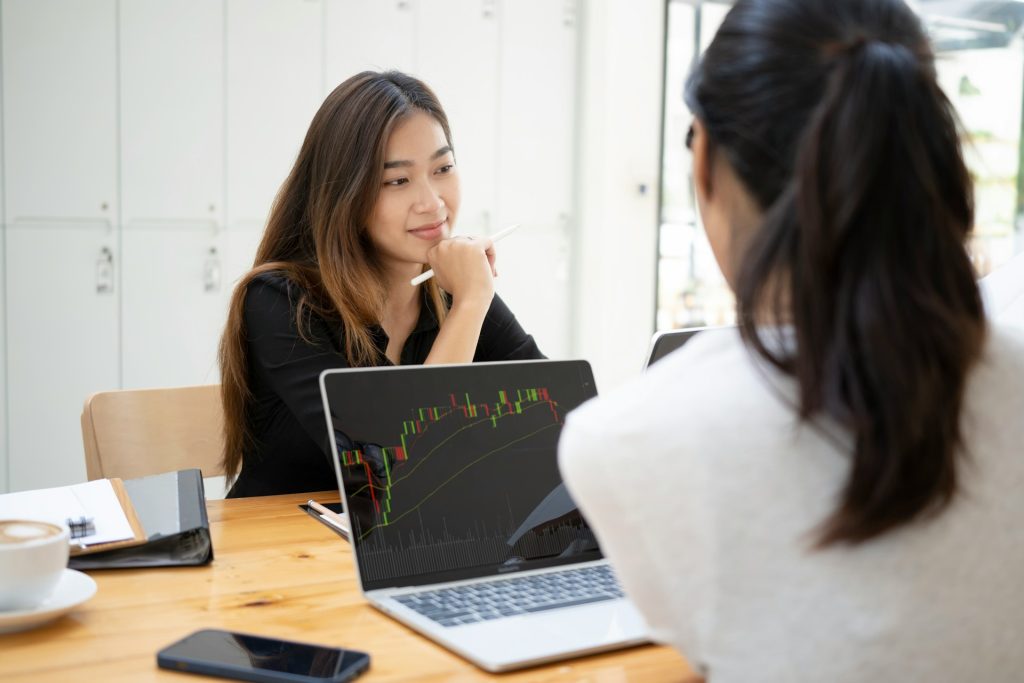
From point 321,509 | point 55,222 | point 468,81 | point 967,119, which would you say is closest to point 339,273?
point 321,509

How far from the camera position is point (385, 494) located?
1.04 meters

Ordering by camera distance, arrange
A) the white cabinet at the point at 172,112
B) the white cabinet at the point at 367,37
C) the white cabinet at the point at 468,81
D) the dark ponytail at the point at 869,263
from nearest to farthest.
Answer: the dark ponytail at the point at 869,263, the white cabinet at the point at 172,112, the white cabinet at the point at 367,37, the white cabinet at the point at 468,81

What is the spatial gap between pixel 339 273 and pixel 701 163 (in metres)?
1.06

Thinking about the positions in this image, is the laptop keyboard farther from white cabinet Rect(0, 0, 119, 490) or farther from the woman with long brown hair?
white cabinet Rect(0, 0, 119, 490)

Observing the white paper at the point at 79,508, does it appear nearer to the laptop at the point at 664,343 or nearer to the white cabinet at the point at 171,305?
the laptop at the point at 664,343

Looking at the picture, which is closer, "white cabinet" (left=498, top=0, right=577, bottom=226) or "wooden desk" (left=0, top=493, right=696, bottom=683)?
"wooden desk" (left=0, top=493, right=696, bottom=683)

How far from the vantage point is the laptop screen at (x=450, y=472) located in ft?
3.32

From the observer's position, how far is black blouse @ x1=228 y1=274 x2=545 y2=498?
1.60m

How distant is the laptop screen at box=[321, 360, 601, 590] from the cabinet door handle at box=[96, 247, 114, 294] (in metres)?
2.70

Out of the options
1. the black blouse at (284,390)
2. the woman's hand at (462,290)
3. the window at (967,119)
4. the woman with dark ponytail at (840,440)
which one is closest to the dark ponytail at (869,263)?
the woman with dark ponytail at (840,440)

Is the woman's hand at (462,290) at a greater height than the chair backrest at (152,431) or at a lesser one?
greater

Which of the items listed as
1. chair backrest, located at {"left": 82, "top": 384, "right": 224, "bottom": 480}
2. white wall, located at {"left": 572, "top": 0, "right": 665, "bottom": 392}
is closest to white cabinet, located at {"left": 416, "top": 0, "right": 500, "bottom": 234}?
white wall, located at {"left": 572, "top": 0, "right": 665, "bottom": 392}

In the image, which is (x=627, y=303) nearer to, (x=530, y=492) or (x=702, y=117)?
(x=530, y=492)

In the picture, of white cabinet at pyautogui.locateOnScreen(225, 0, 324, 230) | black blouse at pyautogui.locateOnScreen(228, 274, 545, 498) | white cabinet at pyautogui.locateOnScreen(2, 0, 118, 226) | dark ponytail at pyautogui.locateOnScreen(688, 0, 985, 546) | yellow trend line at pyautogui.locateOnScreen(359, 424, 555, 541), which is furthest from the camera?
white cabinet at pyautogui.locateOnScreen(225, 0, 324, 230)
